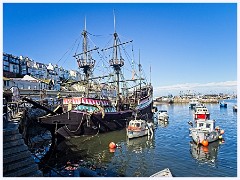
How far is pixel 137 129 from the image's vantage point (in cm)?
2538

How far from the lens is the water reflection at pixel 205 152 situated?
17516 mm

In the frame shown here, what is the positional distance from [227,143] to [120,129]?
1413cm

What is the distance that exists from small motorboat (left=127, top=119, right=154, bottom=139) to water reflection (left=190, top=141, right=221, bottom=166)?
5.57 meters

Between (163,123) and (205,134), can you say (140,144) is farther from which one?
(163,123)

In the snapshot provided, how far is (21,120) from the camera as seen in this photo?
72.4 ft

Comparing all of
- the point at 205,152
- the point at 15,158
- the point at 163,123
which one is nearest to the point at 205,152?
the point at 205,152

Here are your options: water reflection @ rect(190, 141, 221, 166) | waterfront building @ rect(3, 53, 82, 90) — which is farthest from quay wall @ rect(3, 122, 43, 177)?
waterfront building @ rect(3, 53, 82, 90)

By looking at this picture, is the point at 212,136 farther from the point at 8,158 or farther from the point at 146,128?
the point at 8,158

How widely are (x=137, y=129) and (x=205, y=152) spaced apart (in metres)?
8.02

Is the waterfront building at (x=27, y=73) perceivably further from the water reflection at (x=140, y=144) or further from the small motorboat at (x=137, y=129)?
the water reflection at (x=140, y=144)

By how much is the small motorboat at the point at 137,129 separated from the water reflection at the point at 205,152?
5.57 metres

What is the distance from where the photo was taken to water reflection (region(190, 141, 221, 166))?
57.5ft

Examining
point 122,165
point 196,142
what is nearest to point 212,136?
point 196,142

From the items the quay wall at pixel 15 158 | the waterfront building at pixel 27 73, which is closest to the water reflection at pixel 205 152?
the quay wall at pixel 15 158
